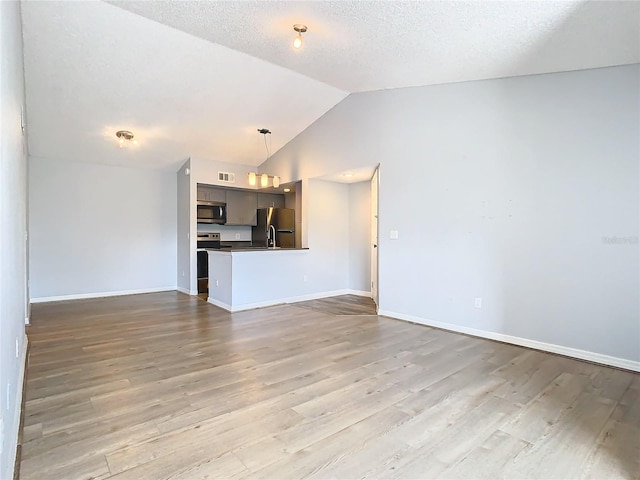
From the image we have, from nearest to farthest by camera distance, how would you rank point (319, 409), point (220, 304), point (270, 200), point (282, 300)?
1. point (319, 409)
2. point (220, 304)
3. point (282, 300)
4. point (270, 200)

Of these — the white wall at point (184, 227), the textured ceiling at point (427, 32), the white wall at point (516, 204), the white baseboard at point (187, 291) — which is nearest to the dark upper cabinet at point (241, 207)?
the white wall at point (184, 227)

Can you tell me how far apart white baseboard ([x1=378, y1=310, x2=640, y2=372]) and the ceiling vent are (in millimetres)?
4272

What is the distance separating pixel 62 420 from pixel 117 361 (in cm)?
104

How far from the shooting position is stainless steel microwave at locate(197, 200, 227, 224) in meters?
7.24

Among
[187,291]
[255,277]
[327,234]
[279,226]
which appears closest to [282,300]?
[255,277]

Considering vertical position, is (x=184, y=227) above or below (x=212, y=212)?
below

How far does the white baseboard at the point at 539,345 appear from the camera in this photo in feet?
9.93

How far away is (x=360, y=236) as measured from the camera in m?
6.61

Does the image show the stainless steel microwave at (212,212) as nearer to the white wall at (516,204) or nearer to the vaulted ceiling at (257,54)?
the vaulted ceiling at (257,54)

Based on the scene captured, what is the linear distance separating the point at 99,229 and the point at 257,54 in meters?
4.63

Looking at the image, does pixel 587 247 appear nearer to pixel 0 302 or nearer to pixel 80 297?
pixel 0 302

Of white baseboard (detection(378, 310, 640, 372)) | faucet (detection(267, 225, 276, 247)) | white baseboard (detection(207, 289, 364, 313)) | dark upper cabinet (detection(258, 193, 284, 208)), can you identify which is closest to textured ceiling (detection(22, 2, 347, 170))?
dark upper cabinet (detection(258, 193, 284, 208))

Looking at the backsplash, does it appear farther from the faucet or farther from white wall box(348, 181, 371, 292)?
white wall box(348, 181, 371, 292)

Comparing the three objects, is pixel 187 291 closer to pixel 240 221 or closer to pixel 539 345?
pixel 240 221
